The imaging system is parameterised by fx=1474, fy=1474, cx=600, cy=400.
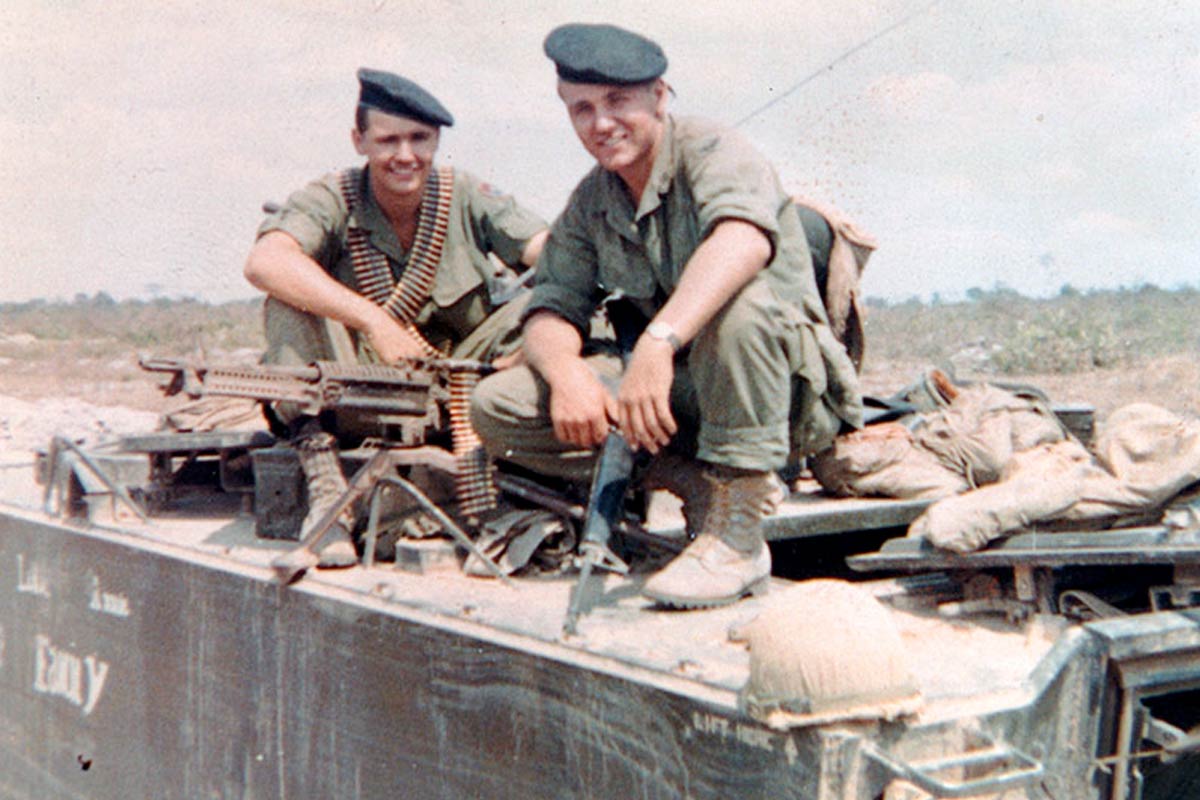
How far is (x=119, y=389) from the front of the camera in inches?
947

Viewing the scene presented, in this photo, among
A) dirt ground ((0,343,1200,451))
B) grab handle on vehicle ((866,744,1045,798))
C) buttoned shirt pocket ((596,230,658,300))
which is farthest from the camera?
dirt ground ((0,343,1200,451))

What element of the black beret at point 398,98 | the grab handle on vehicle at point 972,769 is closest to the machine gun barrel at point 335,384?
the black beret at point 398,98

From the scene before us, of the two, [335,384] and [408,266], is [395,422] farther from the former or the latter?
[408,266]

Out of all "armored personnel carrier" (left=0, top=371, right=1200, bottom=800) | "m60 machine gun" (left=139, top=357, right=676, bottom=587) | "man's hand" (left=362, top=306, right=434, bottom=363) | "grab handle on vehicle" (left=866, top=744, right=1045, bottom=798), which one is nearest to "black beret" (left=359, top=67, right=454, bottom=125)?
"man's hand" (left=362, top=306, right=434, bottom=363)

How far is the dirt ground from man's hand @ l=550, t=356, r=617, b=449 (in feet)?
3.30

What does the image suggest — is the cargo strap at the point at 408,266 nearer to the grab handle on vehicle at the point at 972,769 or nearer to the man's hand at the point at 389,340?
the man's hand at the point at 389,340

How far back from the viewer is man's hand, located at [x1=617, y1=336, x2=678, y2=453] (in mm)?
2814

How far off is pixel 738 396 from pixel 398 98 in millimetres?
1791

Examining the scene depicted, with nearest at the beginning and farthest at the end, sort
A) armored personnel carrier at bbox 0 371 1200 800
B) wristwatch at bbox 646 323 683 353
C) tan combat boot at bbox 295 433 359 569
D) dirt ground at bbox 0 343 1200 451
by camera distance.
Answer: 1. armored personnel carrier at bbox 0 371 1200 800
2. wristwatch at bbox 646 323 683 353
3. tan combat boot at bbox 295 433 359 569
4. dirt ground at bbox 0 343 1200 451

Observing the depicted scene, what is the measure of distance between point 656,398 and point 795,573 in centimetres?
104

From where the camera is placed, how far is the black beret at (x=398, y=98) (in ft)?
13.8

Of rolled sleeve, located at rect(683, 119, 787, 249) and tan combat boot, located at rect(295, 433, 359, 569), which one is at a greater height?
rolled sleeve, located at rect(683, 119, 787, 249)

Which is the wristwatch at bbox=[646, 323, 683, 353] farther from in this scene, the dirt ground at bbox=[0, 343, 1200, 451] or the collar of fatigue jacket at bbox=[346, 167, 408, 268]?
the collar of fatigue jacket at bbox=[346, 167, 408, 268]

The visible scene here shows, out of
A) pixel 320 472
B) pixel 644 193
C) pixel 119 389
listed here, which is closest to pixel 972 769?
pixel 644 193
